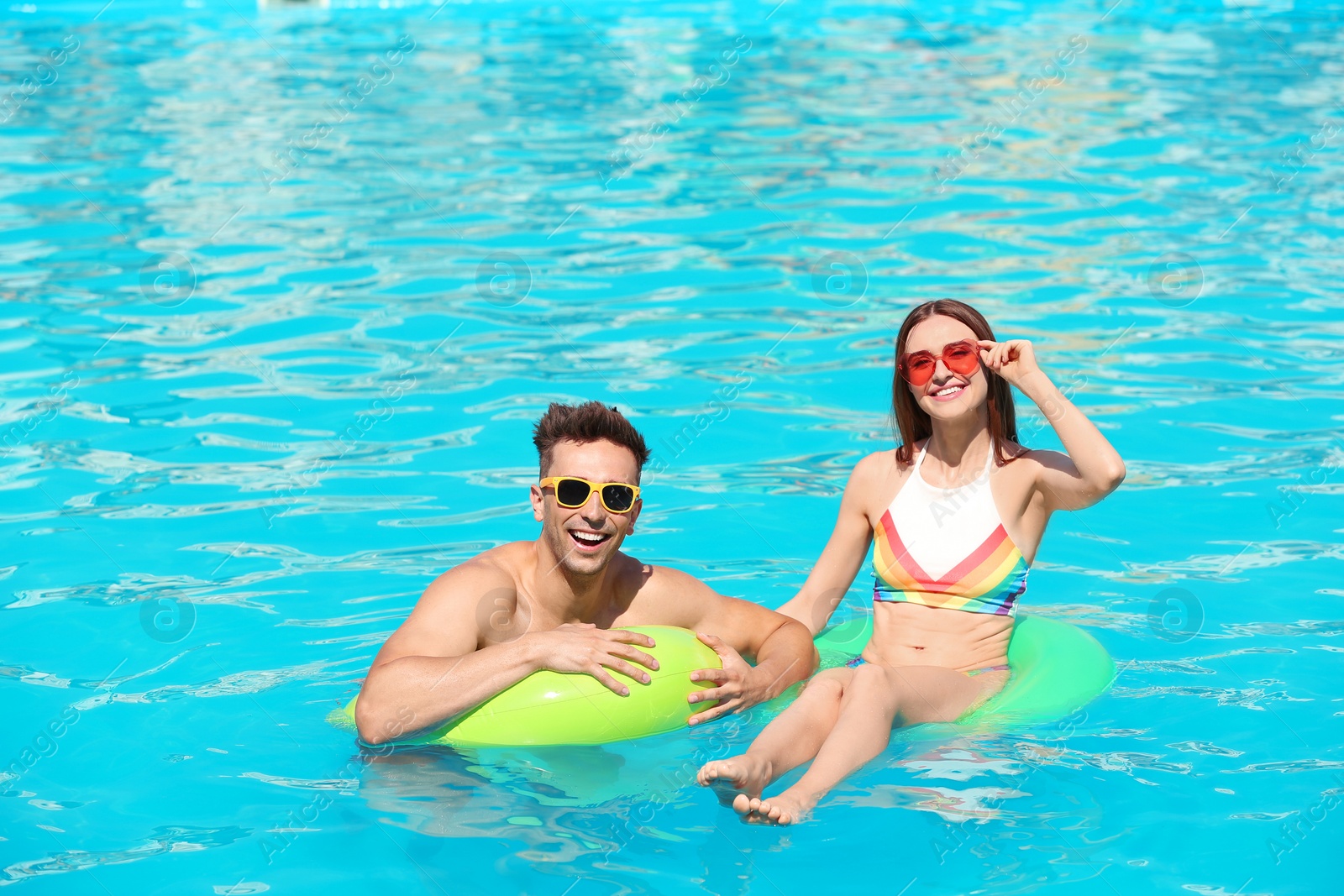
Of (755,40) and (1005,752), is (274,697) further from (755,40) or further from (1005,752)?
(755,40)

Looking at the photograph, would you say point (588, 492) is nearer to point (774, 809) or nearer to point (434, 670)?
point (434, 670)

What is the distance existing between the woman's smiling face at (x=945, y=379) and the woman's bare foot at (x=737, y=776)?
54.9 inches

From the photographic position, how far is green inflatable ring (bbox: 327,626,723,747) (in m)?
4.14

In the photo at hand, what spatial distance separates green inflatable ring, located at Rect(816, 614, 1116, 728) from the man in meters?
0.41

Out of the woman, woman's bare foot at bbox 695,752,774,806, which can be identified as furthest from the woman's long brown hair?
woman's bare foot at bbox 695,752,774,806

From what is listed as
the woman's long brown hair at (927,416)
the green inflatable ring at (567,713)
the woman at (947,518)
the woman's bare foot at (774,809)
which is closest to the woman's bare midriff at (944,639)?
the woman at (947,518)

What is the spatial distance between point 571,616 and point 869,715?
1080 mm

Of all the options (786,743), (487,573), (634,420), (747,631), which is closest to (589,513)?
(487,573)

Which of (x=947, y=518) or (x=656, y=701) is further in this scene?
(x=947, y=518)

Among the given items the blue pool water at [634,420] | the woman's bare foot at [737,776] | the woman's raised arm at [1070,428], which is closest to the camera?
the woman's bare foot at [737,776]

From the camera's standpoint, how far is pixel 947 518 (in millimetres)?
4750

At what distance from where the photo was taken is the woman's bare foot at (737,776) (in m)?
3.64

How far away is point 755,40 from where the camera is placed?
21.6 m

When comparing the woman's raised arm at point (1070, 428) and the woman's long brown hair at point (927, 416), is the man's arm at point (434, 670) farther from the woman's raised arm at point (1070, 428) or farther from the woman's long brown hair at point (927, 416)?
the woman's raised arm at point (1070, 428)
